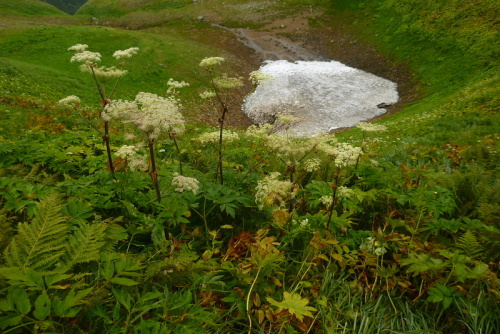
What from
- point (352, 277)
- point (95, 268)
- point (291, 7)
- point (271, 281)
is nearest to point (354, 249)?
point (352, 277)

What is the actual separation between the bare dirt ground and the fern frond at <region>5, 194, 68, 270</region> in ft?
65.5

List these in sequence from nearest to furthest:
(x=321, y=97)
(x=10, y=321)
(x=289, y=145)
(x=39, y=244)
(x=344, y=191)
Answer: (x=10, y=321) < (x=39, y=244) < (x=344, y=191) < (x=289, y=145) < (x=321, y=97)

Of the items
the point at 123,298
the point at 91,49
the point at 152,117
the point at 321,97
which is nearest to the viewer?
the point at 123,298

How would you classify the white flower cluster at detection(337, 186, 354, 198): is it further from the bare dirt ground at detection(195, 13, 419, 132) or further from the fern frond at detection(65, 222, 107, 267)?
the bare dirt ground at detection(195, 13, 419, 132)

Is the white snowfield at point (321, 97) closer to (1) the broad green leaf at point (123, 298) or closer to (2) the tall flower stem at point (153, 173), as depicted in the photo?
(2) the tall flower stem at point (153, 173)

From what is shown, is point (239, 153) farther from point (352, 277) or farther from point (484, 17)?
point (484, 17)

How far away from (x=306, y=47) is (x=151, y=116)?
32.2 m

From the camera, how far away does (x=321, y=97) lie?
2273cm

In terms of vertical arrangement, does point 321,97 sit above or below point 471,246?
below

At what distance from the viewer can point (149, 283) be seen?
8.48 feet

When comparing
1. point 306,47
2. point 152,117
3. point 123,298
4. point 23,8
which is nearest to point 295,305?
point 123,298

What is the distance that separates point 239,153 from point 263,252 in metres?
3.55

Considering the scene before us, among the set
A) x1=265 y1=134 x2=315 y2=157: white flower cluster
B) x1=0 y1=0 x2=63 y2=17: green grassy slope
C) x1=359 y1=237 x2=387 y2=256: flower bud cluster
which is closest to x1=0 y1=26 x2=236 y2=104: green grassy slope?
x1=265 y1=134 x2=315 y2=157: white flower cluster

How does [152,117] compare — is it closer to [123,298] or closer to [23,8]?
[123,298]
